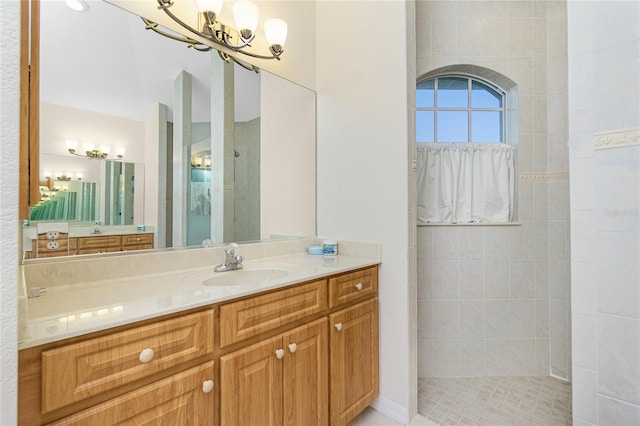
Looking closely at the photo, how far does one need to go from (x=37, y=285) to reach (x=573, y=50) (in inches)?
96.3

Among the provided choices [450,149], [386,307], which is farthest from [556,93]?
[386,307]

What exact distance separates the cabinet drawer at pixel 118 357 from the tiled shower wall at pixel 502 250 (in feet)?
5.95

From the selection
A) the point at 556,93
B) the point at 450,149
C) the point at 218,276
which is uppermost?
the point at 556,93

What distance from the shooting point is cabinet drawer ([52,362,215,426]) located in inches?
29.9

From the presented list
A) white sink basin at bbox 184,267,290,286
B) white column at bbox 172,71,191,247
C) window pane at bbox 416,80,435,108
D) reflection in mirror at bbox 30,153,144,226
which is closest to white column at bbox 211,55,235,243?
white column at bbox 172,71,191,247

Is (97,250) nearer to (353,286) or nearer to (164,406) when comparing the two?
(164,406)

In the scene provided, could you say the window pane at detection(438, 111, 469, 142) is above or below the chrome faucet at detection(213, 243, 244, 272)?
above

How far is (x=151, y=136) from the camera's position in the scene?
55.1 inches

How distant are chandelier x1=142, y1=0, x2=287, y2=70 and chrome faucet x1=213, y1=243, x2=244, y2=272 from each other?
111 cm

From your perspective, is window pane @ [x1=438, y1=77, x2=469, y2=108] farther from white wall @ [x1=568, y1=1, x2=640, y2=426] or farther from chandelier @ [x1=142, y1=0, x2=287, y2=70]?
chandelier @ [x1=142, y1=0, x2=287, y2=70]

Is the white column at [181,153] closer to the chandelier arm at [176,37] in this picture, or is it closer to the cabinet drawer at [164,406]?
the chandelier arm at [176,37]

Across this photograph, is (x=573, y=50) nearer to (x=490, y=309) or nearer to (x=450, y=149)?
(x=450, y=149)

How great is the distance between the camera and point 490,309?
2.26m

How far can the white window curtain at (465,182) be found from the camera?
2334 millimetres
